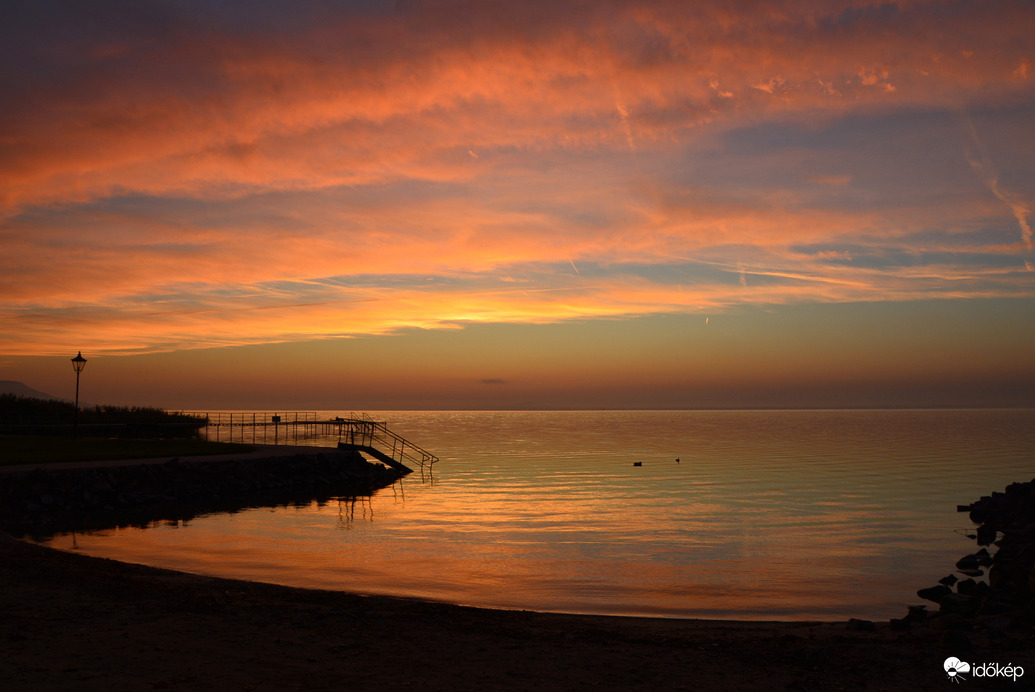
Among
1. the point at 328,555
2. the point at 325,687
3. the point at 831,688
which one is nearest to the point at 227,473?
the point at 328,555

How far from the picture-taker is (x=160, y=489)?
33938 mm

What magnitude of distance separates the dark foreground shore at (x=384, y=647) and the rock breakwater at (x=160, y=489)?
1627 cm

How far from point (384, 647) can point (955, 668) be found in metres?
7.92

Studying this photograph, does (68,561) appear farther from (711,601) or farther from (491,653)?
(711,601)

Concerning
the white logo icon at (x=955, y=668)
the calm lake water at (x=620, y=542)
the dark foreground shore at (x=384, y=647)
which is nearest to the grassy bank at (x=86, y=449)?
the calm lake water at (x=620, y=542)

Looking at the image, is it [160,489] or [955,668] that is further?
[160,489]

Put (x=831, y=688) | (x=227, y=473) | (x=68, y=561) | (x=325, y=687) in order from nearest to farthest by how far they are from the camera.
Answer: (x=325, y=687), (x=831, y=688), (x=68, y=561), (x=227, y=473)

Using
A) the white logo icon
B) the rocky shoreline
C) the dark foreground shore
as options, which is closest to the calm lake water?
the rocky shoreline

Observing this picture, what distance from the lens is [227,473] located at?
3869 cm

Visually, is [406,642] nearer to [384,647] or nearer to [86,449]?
[384,647]

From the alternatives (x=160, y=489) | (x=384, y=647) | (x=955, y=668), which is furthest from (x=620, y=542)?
(x=160, y=489)

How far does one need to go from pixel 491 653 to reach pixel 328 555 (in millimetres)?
13245

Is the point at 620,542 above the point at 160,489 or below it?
below

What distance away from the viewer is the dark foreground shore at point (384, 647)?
28.2 feet
